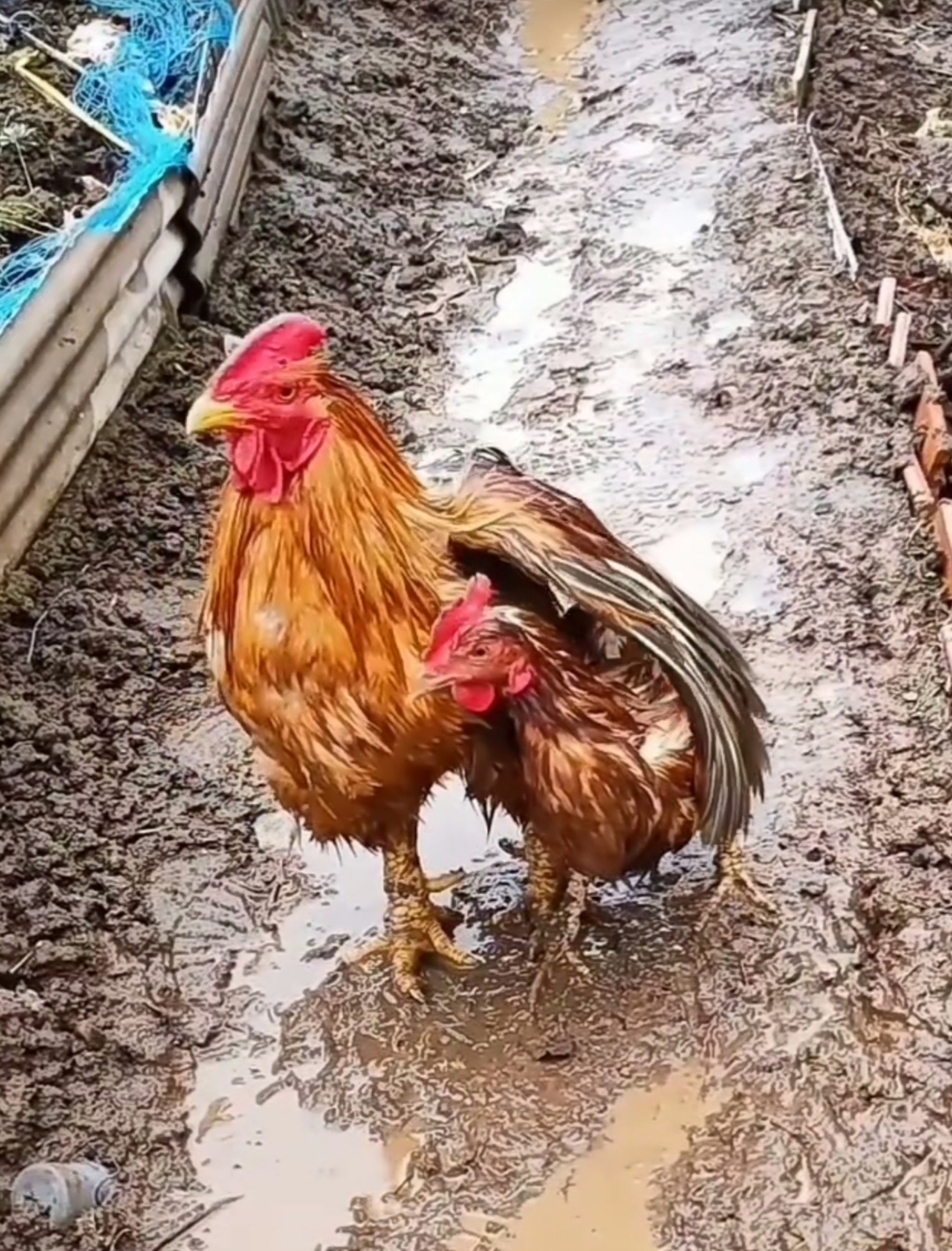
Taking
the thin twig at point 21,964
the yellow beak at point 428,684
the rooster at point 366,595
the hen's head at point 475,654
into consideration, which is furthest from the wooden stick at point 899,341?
the thin twig at point 21,964

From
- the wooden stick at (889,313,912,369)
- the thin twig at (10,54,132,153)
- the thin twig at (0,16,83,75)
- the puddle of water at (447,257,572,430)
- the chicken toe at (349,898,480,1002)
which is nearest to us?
the chicken toe at (349,898,480,1002)

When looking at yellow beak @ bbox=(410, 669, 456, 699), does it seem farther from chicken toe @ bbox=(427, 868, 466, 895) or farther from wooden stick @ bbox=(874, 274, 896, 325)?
wooden stick @ bbox=(874, 274, 896, 325)

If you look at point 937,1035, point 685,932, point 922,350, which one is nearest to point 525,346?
point 922,350

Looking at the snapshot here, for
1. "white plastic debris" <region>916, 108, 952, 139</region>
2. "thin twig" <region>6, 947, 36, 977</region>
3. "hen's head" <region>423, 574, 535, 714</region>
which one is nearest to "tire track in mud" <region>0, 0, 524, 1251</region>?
"thin twig" <region>6, 947, 36, 977</region>

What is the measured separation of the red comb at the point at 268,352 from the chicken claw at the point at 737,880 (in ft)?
4.94

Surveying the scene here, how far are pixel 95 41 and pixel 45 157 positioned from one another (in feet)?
2.94

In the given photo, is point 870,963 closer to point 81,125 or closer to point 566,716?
point 566,716

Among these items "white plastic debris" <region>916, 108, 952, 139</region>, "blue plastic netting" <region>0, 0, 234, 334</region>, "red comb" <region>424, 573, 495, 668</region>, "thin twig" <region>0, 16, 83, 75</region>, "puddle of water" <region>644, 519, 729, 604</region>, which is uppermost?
"thin twig" <region>0, 16, 83, 75</region>

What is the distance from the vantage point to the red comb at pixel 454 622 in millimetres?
3391

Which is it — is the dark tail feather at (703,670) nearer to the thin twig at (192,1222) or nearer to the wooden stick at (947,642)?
the wooden stick at (947,642)

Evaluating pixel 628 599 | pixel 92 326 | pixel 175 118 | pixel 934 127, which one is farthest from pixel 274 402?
pixel 934 127

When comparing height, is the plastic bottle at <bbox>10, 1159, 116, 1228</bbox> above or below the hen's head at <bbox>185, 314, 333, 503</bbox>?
below

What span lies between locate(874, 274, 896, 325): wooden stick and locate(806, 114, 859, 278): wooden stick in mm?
210

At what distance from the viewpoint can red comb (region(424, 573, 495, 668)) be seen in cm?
339
